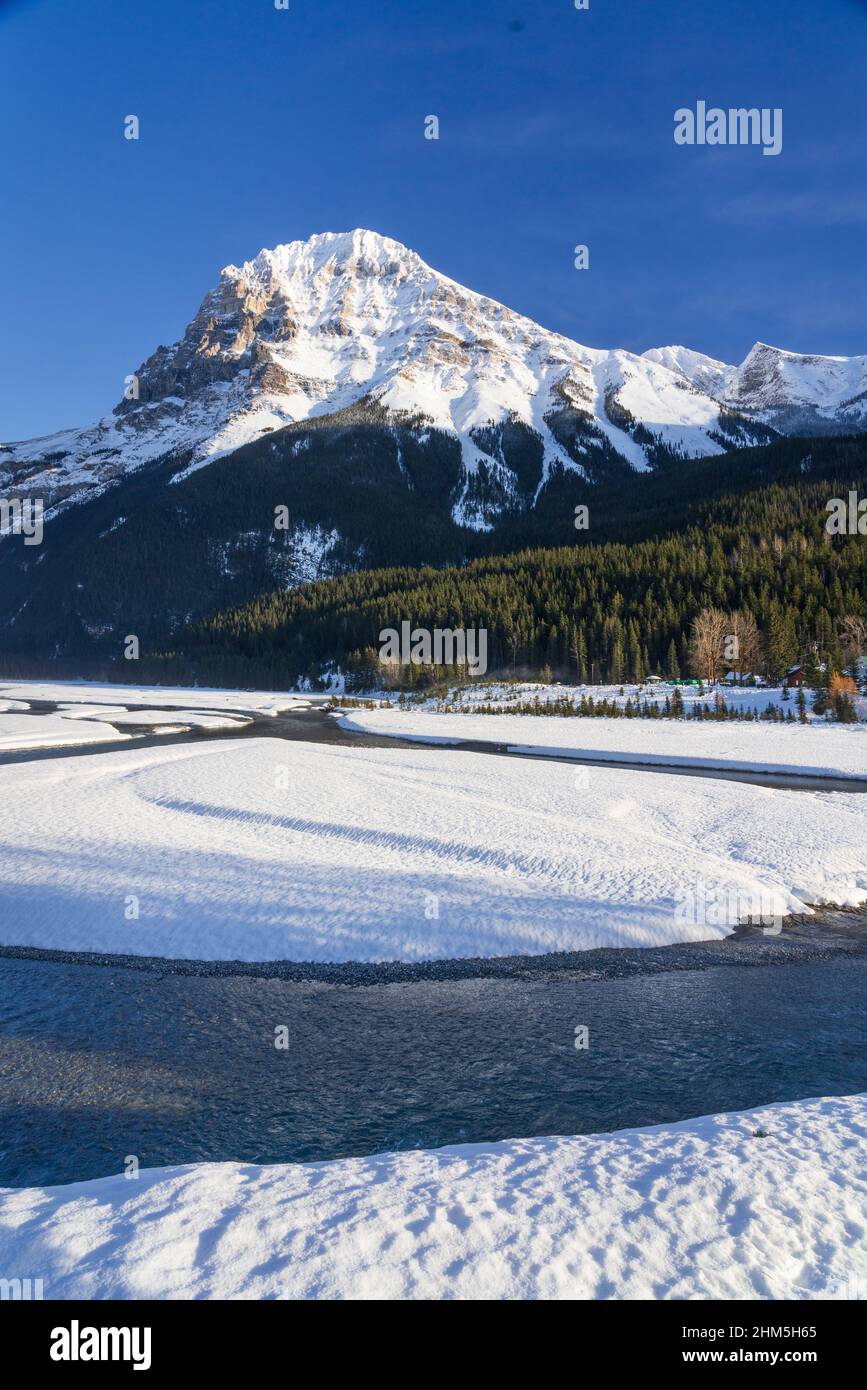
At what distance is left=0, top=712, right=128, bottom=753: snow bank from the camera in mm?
40562

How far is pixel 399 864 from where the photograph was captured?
1482 cm

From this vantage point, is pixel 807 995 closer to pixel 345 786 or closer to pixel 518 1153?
pixel 518 1153

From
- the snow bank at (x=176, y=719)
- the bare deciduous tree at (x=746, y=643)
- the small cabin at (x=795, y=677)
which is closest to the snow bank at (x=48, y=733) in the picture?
the snow bank at (x=176, y=719)

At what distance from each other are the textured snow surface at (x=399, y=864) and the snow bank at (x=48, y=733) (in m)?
18.3

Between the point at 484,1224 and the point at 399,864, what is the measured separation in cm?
1003

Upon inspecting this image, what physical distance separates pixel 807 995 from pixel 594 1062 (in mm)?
3902

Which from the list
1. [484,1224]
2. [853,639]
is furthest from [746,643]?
[484,1224]

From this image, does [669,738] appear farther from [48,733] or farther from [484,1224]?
[48,733]

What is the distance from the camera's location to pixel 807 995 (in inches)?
388

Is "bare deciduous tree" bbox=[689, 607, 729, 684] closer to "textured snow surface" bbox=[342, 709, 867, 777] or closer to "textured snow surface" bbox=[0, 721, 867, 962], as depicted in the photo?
"textured snow surface" bbox=[342, 709, 867, 777]

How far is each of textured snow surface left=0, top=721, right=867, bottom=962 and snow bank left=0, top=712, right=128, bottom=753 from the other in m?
18.3

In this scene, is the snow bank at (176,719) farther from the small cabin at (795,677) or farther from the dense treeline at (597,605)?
the small cabin at (795,677)

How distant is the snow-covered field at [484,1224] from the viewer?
4.24 m

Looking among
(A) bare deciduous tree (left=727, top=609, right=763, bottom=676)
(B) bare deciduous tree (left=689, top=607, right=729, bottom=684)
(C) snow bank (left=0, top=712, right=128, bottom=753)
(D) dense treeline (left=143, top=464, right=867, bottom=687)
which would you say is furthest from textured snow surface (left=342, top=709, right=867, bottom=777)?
(A) bare deciduous tree (left=727, top=609, right=763, bottom=676)
